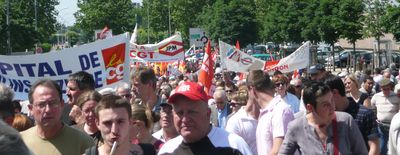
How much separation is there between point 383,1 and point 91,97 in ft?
131

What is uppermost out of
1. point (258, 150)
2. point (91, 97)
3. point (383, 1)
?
point (383, 1)

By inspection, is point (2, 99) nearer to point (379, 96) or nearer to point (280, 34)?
point (379, 96)

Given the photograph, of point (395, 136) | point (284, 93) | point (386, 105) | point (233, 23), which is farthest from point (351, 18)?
point (395, 136)

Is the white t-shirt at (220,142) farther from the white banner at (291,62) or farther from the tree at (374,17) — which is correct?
the tree at (374,17)

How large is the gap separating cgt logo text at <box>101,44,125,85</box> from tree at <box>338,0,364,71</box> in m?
30.0

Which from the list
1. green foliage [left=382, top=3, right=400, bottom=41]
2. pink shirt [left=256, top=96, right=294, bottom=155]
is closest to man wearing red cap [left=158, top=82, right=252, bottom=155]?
pink shirt [left=256, top=96, right=294, bottom=155]

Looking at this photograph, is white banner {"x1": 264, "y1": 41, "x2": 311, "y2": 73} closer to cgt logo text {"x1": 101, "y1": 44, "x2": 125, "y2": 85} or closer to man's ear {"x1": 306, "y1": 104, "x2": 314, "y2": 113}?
cgt logo text {"x1": 101, "y1": 44, "x2": 125, "y2": 85}

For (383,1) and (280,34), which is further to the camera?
(280,34)

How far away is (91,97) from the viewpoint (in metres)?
5.57

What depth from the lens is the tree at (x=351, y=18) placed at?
39.2 m

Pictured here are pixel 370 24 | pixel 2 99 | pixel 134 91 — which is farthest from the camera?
pixel 370 24

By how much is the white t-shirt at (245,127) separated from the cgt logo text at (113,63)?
3175 mm

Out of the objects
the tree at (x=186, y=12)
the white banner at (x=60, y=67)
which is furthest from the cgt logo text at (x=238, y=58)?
the tree at (x=186, y=12)

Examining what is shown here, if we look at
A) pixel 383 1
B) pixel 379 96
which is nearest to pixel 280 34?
pixel 383 1
